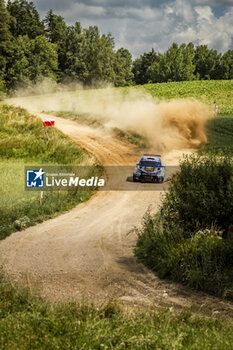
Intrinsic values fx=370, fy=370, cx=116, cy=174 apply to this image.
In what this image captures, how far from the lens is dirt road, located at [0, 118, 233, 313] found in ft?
32.2

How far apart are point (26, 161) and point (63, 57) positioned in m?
85.8

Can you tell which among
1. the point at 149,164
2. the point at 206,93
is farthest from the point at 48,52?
the point at 149,164

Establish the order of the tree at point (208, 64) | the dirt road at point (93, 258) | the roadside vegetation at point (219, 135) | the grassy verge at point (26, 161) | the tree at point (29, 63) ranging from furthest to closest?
the tree at point (208, 64), the tree at point (29, 63), the roadside vegetation at point (219, 135), the grassy verge at point (26, 161), the dirt road at point (93, 258)

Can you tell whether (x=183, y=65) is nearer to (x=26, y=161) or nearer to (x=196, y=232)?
(x=26, y=161)

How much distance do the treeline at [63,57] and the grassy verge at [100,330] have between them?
8282cm

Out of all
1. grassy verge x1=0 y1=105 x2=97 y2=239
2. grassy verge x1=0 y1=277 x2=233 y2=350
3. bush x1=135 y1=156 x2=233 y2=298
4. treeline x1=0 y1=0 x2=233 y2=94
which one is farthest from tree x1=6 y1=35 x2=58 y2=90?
grassy verge x1=0 y1=277 x2=233 y2=350

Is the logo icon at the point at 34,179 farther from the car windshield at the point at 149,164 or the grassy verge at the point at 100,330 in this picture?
the grassy verge at the point at 100,330

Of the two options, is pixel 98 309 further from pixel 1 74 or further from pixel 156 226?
pixel 1 74

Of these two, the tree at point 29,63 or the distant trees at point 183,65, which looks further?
the distant trees at point 183,65

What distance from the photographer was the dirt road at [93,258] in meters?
9.81

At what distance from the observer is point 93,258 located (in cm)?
1284

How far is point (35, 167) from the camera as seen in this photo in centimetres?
2612

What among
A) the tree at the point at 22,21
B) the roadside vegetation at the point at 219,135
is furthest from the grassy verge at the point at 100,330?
the tree at the point at 22,21

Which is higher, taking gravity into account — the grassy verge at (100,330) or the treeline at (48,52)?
the treeline at (48,52)
